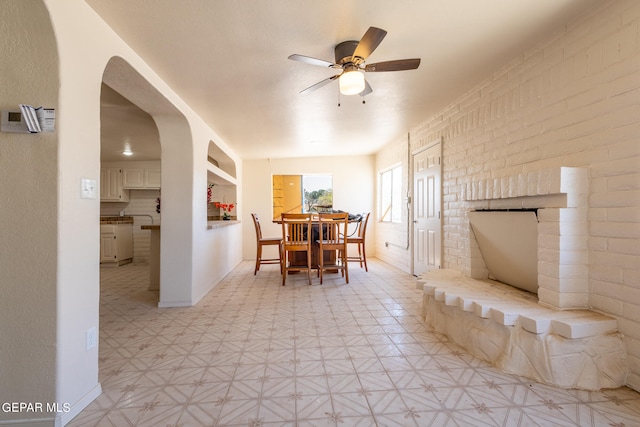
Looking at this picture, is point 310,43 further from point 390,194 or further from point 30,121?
point 390,194

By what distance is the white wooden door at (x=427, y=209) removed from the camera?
3740mm

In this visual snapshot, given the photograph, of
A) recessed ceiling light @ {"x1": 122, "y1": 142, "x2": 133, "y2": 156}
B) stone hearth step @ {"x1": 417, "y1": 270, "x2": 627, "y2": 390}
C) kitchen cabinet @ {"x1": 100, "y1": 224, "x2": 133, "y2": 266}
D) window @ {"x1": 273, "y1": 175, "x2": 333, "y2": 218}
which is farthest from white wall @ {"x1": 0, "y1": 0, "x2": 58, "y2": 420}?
window @ {"x1": 273, "y1": 175, "x2": 333, "y2": 218}

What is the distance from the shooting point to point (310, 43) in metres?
2.11

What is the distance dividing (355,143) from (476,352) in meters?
4.10

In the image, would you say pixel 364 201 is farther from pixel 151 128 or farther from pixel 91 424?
pixel 91 424

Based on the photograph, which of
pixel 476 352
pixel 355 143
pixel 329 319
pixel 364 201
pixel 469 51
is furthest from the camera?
pixel 364 201

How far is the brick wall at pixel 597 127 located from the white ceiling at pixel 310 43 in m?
0.18

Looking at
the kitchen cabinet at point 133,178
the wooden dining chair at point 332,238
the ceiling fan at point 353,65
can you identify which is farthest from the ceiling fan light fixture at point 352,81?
the kitchen cabinet at point 133,178

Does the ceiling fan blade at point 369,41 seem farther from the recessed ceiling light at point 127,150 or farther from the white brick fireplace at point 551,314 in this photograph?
the recessed ceiling light at point 127,150

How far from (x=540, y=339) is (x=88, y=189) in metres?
2.75

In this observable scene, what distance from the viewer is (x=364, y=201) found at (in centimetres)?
672

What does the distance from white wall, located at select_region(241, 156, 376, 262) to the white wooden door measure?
7.36 feet

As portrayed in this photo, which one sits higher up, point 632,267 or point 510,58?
point 510,58

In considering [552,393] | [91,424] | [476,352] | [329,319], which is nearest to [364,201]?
[329,319]
